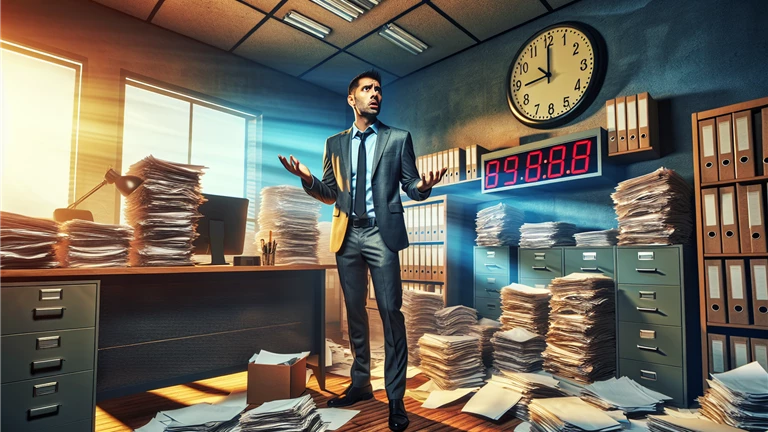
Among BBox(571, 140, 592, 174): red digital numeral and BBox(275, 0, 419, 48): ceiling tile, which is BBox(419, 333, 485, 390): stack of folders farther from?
BBox(275, 0, 419, 48): ceiling tile

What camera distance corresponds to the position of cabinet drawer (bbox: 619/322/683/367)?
228cm

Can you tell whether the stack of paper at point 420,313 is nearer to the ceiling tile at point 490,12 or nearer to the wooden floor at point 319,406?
the wooden floor at point 319,406

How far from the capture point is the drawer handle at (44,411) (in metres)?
1.45

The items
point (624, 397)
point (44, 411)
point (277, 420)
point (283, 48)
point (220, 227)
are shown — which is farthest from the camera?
point (283, 48)

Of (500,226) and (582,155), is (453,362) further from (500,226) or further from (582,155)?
(582,155)

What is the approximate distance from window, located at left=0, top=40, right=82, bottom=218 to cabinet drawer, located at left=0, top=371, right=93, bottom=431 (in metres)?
2.18

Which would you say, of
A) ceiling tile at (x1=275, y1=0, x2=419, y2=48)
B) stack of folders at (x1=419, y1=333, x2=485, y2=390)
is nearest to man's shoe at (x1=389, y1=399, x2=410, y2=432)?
stack of folders at (x1=419, y1=333, x2=485, y2=390)

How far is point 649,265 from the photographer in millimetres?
2406

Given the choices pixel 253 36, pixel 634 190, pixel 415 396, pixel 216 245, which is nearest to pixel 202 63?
pixel 253 36

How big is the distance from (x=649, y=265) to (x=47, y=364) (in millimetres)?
2810

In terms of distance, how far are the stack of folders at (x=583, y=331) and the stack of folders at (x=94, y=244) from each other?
2.34 metres

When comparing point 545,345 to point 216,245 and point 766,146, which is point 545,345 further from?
point 216,245

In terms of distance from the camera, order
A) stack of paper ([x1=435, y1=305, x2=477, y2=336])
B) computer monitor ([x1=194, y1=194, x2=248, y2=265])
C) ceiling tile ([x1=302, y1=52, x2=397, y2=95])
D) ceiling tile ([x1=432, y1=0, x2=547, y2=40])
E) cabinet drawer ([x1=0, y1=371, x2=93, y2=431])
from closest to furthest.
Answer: cabinet drawer ([x1=0, y1=371, x2=93, y2=431]) < computer monitor ([x1=194, y1=194, x2=248, y2=265]) < stack of paper ([x1=435, y1=305, x2=477, y2=336]) < ceiling tile ([x1=432, y1=0, x2=547, y2=40]) < ceiling tile ([x1=302, y1=52, x2=397, y2=95])

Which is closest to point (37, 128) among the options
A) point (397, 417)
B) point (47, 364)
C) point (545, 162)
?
point (47, 364)
